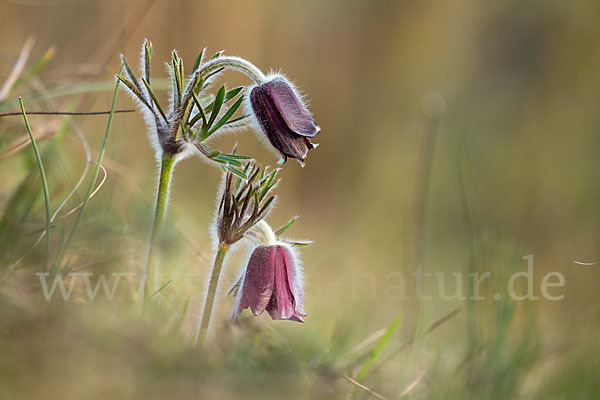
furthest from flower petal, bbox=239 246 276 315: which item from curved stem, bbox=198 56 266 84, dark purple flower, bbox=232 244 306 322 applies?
curved stem, bbox=198 56 266 84

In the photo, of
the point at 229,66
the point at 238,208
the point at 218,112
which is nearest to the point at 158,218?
the point at 238,208

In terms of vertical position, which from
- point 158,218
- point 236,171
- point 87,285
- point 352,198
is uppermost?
point 352,198

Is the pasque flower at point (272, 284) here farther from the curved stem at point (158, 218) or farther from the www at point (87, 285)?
the www at point (87, 285)

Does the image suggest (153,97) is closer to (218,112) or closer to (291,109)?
(218,112)

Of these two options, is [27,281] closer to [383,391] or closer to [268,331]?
[268,331]

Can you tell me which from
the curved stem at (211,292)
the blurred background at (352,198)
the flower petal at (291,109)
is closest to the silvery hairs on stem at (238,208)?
the curved stem at (211,292)

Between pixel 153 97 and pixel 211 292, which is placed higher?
pixel 153 97

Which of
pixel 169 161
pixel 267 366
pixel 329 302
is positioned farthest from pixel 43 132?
pixel 329 302
